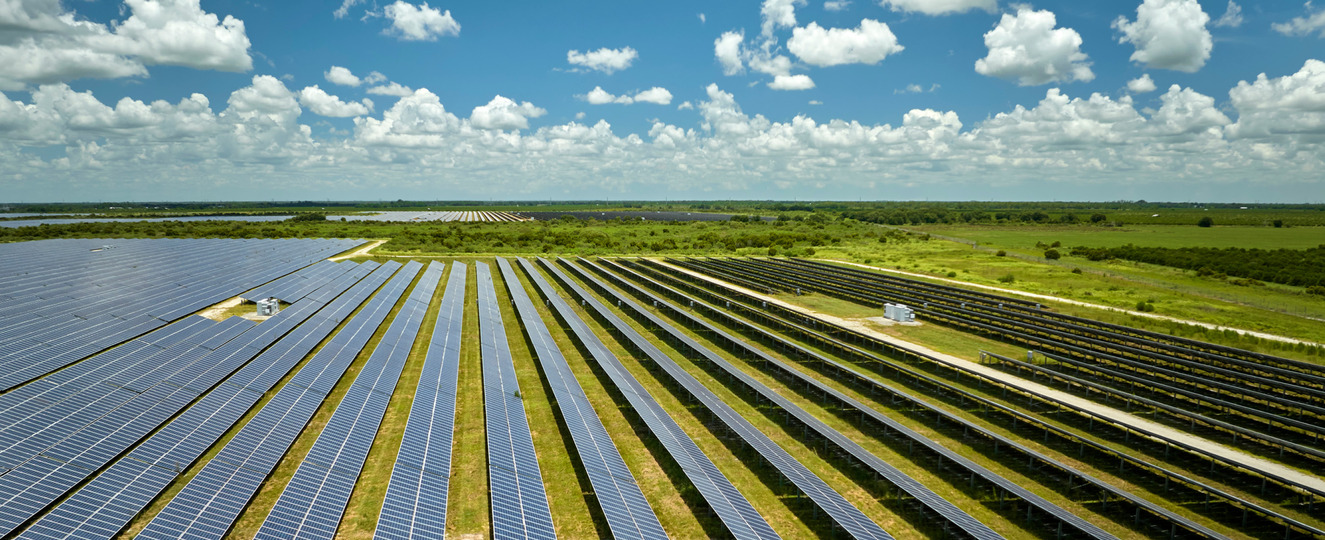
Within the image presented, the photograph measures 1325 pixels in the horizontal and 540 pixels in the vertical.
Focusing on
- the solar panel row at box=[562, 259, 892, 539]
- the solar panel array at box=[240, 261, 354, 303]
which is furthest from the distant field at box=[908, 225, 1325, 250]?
the solar panel array at box=[240, 261, 354, 303]

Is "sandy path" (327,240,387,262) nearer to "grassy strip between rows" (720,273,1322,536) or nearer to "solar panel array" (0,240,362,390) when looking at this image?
"solar panel array" (0,240,362,390)

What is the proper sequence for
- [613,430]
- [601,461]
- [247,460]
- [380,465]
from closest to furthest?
[247,460]
[601,461]
[380,465]
[613,430]

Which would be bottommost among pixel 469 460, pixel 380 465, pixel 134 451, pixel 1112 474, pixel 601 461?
pixel 1112 474

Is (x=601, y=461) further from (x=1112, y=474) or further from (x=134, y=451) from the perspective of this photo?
(x=1112, y=474)

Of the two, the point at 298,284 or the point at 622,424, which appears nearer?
the point at 622,424

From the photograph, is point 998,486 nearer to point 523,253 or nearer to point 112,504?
point 112,504

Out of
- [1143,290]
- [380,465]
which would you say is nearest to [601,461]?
[380,465]
